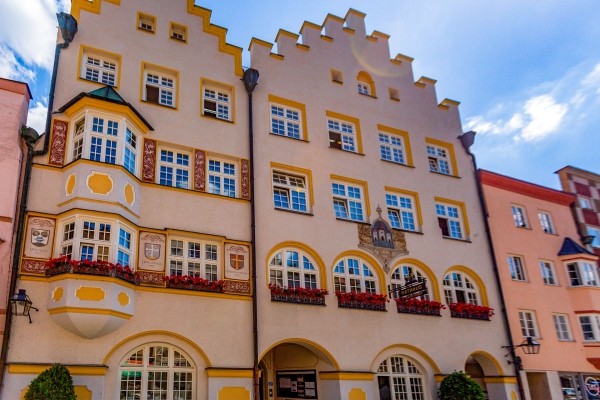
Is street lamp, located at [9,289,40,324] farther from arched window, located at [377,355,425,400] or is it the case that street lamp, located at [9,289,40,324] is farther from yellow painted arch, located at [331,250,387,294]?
arched window, located at [377,355,425,400]

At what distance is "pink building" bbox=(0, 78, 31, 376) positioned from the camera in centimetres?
1409

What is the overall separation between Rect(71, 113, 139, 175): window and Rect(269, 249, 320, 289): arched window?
574 cm

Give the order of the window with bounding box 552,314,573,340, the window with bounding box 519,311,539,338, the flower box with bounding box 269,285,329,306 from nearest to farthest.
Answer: the flower box with bounding box 269,285,329,306 < the window with bounding box 519,311,539,338 < the window with bounding box 552,314,573,340

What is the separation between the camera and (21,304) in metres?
13.4

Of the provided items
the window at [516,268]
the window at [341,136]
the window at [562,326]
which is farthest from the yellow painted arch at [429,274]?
the window at [562,326]

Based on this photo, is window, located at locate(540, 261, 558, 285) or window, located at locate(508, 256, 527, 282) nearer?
window, located at locate(508, 256, 527, 282)

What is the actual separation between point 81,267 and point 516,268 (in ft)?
63.5

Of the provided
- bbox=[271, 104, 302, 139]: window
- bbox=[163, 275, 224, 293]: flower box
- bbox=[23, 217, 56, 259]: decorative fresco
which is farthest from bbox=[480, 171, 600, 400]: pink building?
bbox=[23, 217, 56, 259]: decorative fresco

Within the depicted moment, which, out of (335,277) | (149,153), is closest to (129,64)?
(149,153)

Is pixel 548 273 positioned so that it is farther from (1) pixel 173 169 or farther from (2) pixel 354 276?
(1) pixel 173 169

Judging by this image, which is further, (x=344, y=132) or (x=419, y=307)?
(x=344, y=132)

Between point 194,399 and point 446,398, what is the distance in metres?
9.08

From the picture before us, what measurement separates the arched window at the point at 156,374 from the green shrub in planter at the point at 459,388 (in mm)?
9166

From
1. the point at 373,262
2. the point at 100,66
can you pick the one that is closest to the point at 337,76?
the point at 373,262
